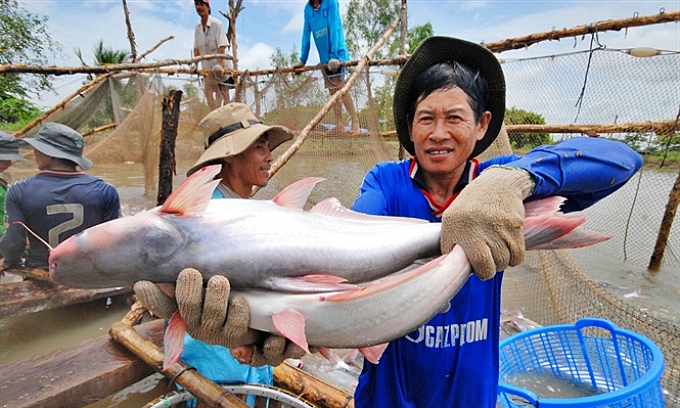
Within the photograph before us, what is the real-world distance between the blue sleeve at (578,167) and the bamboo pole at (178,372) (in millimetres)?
2168

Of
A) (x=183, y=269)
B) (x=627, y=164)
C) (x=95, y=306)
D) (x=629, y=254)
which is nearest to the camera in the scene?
(x=183, y=269)

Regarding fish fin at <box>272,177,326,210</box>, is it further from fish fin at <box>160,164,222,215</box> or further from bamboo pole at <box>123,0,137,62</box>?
bamboo pole at <box>123,0,137,62</box>

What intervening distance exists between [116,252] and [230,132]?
1.46m

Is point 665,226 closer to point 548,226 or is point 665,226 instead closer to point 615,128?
point 615,128

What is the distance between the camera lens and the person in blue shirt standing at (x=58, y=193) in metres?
4.12

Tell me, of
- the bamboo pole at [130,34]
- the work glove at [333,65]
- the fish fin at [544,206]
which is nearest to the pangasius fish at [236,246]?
the fish fin at [544,206]

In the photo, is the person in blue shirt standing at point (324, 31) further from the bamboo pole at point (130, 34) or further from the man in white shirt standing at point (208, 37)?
the bamboo pole at point (130, 34)

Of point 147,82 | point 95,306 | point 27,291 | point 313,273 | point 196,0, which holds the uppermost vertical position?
point 196,0

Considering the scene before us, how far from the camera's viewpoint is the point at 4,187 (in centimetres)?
470

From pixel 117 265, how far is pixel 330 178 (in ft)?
13.5

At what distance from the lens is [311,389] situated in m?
2.79

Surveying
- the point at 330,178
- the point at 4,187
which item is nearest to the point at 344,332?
the point at 330,178

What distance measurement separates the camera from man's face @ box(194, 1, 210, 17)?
8836 millimetres

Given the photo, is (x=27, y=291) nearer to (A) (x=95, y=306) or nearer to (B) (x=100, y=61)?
(A) (x=95, y=306)
